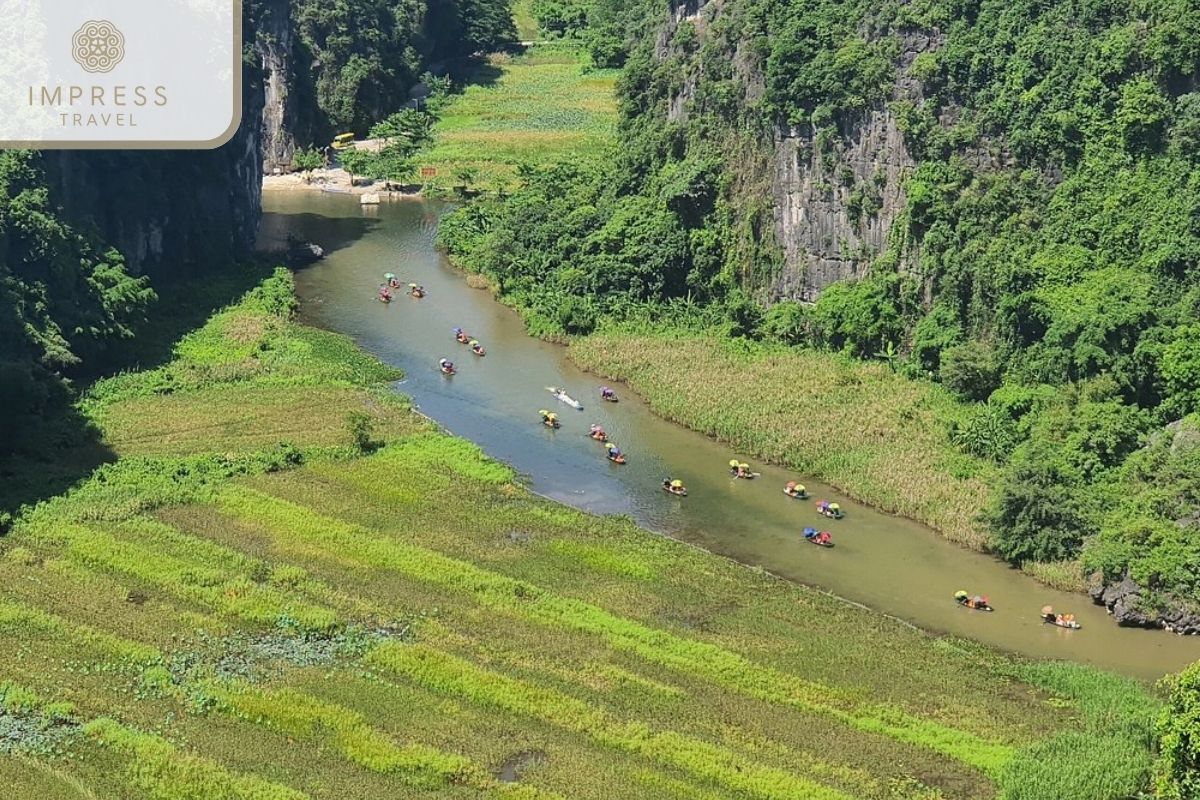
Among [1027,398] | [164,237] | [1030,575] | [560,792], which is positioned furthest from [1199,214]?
[164,237]

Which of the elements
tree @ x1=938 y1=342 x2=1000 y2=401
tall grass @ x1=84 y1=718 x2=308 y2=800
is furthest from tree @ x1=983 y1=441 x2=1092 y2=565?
tall grass @ x1=84 y1=718 x2=308 y2=800

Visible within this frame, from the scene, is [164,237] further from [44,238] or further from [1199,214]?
[1199,214]

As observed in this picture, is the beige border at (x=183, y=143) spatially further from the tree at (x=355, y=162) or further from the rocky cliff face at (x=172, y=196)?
the tree at (x=355, y=162)

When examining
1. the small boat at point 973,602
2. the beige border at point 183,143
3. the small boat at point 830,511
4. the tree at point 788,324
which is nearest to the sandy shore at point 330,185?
the beige border at point 183,143

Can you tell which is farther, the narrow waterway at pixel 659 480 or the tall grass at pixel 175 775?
the narrow waterway at pixel 659 480

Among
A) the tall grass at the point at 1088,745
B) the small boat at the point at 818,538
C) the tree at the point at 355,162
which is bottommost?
the small boat at the point at 818,538

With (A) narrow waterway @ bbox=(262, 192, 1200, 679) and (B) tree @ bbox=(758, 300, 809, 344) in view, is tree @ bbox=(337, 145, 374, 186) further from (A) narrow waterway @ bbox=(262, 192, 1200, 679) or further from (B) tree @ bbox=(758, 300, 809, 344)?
(B) tree @ bbox=(758, 300, 809, 344)

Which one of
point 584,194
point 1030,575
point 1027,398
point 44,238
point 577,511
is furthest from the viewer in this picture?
point 584,194
